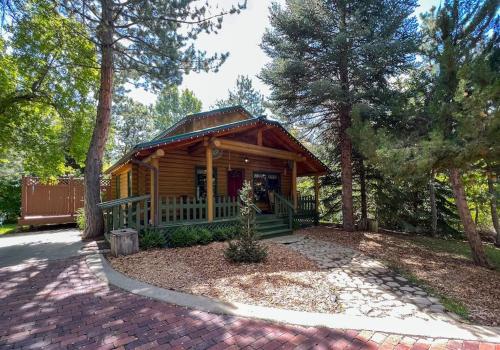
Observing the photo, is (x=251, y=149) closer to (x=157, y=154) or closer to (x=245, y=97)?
(x=157, y=154)

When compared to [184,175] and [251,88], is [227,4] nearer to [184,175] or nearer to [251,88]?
[184,175]

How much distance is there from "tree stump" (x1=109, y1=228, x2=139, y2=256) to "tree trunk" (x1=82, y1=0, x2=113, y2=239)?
3.22 meters

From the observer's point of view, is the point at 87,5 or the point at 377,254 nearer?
the point at 377,254

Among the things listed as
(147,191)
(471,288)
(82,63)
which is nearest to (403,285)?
(471,288)

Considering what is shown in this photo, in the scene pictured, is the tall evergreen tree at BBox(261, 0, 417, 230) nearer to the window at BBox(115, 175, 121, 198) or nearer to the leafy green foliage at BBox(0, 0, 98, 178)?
the leafy green foliage at BBox(0, 0, 98, 178)

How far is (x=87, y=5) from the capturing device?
8484 millimetres

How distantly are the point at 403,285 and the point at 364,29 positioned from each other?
26.5 ft

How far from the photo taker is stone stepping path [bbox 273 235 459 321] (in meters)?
3.75

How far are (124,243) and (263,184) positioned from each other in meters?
7.65

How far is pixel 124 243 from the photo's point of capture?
Result: 650 centimetres

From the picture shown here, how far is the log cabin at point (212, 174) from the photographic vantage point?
7.82 metres

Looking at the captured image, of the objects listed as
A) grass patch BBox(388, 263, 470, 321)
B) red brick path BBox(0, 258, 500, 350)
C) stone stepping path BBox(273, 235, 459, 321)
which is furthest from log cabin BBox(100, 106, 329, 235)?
grass patch BBox(388, 263, 470, 321)

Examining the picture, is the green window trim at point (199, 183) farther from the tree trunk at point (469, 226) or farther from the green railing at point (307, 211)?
the tree trunk at point (469, 226)

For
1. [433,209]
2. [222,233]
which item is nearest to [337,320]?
[222,233]
